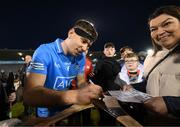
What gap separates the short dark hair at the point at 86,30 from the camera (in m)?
3.19

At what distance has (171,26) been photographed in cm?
222

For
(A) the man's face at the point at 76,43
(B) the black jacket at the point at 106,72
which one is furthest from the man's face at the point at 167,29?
(B) the black jacket at the point at 106,72

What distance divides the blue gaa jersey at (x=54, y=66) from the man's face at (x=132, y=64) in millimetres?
2466

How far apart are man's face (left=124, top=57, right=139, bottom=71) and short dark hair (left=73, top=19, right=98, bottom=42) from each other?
2.51 meters

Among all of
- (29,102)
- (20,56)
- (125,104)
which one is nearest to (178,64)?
(125,104)

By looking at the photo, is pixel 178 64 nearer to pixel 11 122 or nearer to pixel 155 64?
pixel 155 64

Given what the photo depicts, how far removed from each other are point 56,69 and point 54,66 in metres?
0.04

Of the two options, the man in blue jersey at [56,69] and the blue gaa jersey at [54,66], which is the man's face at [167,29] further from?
the blue gaa jersey at [54,66]

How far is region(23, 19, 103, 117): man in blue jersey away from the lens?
2281 mm

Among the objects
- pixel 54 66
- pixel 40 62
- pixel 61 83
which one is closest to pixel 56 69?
pixel 54 66

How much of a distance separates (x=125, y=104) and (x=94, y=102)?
0.26m

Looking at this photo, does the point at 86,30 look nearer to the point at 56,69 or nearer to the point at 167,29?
the point at 56,69

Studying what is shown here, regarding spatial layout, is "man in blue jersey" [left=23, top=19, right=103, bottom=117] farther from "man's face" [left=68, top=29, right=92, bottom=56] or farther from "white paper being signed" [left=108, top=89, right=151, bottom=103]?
"white paper being signed" [left=108, top=89, right=151, bottom=103]

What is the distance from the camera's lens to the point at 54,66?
302cm
